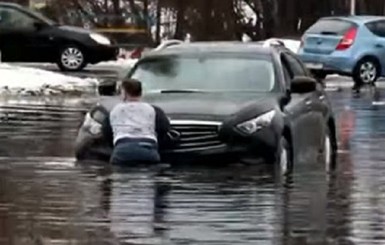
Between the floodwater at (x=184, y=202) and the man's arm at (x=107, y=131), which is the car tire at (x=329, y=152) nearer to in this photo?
the floodwater at (x=184, y=202)

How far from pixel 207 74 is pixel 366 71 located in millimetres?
18466

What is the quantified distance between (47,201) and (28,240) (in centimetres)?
203

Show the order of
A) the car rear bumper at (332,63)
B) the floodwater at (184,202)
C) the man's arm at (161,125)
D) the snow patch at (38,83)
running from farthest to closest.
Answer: the car rear bumper at (332,63)
the snow patch at (38,83)
the man's arm at (161,125)
the floodwater at (184,202)

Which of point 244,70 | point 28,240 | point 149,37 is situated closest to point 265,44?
point 244,70

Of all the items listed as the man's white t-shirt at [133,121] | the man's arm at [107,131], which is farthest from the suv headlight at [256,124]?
the man's arm at [107,131]

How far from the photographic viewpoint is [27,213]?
11.5 metres

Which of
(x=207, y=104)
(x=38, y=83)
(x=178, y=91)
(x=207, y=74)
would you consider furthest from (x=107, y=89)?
(x=38, y=83)

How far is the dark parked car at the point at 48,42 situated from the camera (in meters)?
35.2

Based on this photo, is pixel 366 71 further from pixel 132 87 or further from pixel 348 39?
pixel 132 87

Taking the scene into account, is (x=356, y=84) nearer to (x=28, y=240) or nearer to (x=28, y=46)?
(x=28, y=46)

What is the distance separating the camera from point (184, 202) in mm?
12141

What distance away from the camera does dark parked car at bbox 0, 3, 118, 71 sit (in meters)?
35.2

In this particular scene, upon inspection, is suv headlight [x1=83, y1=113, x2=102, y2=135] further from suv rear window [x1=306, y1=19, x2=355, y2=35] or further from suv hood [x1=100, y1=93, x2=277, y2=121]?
suv rear window [x1=306, y1=19, x2=355, y2=35]

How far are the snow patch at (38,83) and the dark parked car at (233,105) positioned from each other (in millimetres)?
11932
